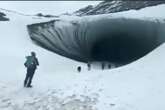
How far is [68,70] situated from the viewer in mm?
22062

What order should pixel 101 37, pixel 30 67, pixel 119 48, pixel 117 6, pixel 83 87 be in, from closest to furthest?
pixel 83 87 → pixel 30 67 → pixel 119 48 → pixel 101 37 → pixel 117 6

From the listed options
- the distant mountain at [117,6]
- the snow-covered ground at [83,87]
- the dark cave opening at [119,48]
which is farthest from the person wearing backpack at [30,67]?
the distant mountain at [117,6]

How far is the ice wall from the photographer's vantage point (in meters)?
25.5

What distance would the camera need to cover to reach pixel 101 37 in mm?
27547

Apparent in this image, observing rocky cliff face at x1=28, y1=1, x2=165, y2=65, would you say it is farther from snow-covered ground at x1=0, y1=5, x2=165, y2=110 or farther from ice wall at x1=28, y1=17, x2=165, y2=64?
snow-covered ground at x1=0, y1=5, x2=165, y2=110

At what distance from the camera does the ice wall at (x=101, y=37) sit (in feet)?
83.6

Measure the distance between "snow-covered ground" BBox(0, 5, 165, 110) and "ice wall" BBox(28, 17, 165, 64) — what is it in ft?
11.2

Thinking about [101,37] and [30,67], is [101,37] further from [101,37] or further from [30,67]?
[30,67]

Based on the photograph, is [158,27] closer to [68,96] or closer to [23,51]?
[23,51]

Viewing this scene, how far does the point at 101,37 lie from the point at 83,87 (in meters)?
10.8

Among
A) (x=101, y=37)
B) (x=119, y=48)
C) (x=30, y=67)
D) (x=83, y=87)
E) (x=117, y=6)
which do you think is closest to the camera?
(x=83, y=87)

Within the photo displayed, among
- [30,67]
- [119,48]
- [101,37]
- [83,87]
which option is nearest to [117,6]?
[101,37]

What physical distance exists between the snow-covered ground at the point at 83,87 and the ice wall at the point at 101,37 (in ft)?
11.2

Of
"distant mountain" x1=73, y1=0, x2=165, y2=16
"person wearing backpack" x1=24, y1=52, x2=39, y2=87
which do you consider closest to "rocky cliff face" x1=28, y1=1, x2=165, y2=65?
"distant mountain" x1=73, y1=0, x2=165, y2=16
